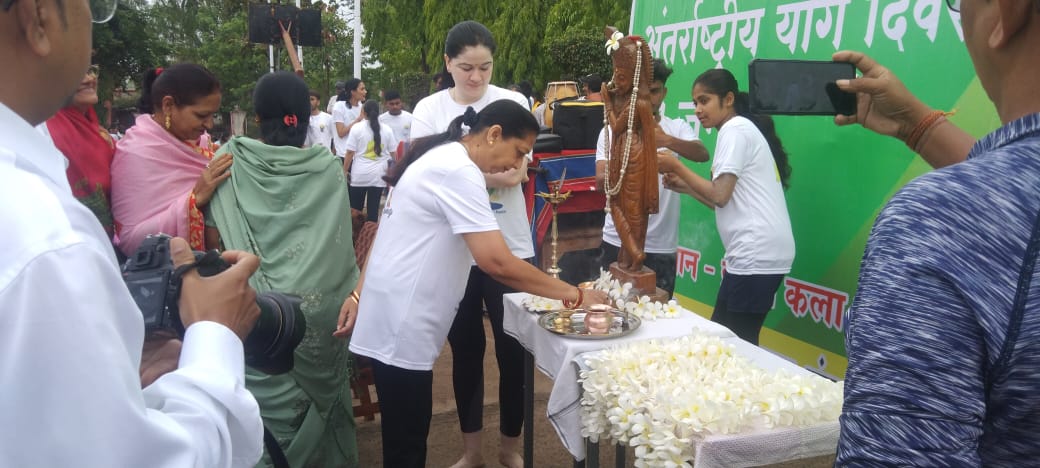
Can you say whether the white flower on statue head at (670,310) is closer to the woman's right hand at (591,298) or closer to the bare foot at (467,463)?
the woman's right hand at (591,298)

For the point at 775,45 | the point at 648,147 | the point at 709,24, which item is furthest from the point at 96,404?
the point at 709,24

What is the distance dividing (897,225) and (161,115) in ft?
8.37

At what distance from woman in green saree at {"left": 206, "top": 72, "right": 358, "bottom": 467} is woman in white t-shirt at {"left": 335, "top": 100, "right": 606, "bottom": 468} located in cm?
27

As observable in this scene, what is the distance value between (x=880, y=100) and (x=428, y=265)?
4.59 ft

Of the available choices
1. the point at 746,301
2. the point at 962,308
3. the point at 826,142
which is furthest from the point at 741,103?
the point at 962,308

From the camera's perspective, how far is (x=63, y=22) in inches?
Answer: 28.9

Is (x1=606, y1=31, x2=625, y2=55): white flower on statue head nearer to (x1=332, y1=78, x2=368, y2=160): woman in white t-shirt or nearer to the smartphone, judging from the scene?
the smartphone

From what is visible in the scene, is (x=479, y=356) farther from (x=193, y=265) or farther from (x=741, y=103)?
(x=193, y=265)

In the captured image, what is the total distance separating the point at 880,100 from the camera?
4.77 feet

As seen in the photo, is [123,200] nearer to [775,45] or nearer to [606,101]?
[606,101]

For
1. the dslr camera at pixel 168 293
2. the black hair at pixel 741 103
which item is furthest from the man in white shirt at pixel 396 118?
the dslr camera at pixel 168 293

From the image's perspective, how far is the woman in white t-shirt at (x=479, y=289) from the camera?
2.87 meters

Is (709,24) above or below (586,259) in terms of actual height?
above

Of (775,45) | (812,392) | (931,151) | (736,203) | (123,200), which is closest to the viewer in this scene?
(931,151)
